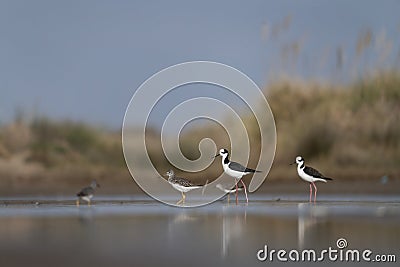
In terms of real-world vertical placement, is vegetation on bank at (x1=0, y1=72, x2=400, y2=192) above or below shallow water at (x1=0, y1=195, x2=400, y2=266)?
above

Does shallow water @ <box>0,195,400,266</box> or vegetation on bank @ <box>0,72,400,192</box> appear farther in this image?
vegetation on bank @ <box>0,72,400,192</box>

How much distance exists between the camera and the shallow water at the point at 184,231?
7410 millimetres

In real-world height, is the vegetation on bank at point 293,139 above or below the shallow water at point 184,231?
above

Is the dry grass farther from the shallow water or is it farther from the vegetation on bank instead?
the shallow water

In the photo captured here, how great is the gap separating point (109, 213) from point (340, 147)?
7635 millimetres

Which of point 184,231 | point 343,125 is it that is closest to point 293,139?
point 343,125

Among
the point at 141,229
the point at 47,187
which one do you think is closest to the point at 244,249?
the point at 141,229

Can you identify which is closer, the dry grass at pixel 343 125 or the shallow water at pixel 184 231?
the shallow water at pixel 184 231

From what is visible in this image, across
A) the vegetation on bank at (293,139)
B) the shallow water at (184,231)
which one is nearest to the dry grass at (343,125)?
the vegetation on bank at (293,139)

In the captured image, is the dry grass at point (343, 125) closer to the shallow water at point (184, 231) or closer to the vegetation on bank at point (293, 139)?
the vegetation on bank at point (293, 139)

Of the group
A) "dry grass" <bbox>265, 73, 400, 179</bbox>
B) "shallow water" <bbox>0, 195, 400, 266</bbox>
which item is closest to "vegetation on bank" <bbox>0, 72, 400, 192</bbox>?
"dry grass" <bbox>265, 73, 400, 179</bbox>

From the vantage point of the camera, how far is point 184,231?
9.23 metres

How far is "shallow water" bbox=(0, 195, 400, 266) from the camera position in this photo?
7410mm

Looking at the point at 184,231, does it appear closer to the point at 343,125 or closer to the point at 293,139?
the point at 293,139
